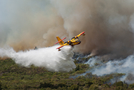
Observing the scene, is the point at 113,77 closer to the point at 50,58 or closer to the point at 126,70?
the point at 126,70

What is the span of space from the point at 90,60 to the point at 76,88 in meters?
48.8

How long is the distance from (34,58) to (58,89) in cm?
1194

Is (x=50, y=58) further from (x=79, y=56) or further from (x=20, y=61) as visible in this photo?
(x=79, y=56)

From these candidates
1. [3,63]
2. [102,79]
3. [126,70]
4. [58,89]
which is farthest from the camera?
[3,63]

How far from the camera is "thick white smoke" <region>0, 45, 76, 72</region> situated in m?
40.9

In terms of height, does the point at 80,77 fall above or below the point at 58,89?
above

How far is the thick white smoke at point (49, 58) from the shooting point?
4086 cm

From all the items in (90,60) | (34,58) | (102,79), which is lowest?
(102,79)

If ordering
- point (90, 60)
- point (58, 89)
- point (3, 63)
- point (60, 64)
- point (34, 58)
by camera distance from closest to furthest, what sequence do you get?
1. point (60, 64)
2. point (58, 89)
3. point (34, 58)
4. point (90, 60)
5. point (3, 63)

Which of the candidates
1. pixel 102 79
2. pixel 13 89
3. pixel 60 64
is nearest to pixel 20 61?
pixel 13 89

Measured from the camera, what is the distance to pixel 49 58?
44000 mm

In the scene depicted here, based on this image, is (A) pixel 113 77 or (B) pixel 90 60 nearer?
(A) pixel 113 77

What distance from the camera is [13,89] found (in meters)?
43.6

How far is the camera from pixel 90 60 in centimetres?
9294
